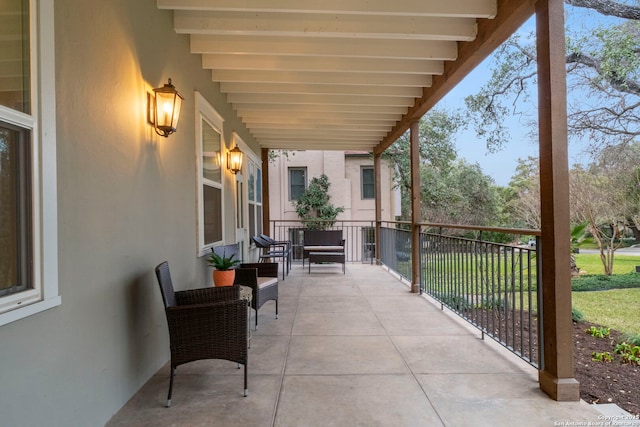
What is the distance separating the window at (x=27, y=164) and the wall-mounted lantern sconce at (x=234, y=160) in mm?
3150

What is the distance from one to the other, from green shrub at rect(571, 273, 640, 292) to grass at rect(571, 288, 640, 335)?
24 cm

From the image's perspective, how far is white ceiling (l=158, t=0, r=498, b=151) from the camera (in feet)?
8.84

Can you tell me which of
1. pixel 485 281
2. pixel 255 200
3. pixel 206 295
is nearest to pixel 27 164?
pixel 206 295

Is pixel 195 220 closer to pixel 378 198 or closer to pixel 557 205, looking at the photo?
pixel 557 205

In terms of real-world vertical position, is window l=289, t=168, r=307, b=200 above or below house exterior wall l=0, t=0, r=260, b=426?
above

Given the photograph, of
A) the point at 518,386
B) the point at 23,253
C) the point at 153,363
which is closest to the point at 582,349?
the point at 518,386

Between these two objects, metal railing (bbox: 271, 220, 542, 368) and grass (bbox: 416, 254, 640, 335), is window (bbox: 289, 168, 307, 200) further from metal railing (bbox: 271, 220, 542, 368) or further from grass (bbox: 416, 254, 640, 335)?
grass (bbox: 416, 254, 640, 335)

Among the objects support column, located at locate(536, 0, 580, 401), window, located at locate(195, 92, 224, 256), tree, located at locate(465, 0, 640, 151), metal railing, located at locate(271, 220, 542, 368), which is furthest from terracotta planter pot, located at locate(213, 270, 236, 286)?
tree, located at locate(465, 0, 640, 151)

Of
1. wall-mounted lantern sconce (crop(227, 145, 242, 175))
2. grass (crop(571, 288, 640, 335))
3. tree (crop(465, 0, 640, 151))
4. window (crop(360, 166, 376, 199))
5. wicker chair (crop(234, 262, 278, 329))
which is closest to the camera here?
wicker chair (crop(234, 262, 278, 329))

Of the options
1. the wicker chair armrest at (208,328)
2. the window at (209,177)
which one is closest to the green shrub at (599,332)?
the wicker chair armrest at (208,328)

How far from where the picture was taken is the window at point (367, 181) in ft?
37.6

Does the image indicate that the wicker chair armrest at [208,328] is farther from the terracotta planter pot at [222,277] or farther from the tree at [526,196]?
the tree at [526,196]

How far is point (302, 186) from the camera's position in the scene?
438 inches

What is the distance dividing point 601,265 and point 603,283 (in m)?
3.93
